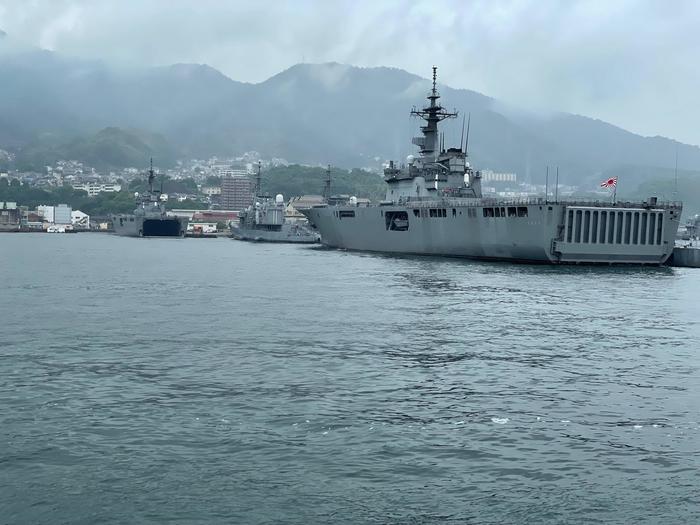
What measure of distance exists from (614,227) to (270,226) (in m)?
96.9

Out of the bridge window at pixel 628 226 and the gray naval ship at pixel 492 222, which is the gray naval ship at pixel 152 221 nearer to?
the gray naval ship at pixel 492 222

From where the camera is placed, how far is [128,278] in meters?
54.5

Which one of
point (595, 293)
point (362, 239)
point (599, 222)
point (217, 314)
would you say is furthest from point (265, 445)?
point (362, 239)

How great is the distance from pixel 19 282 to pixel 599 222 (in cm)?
4345

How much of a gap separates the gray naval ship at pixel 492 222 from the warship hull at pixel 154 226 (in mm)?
89034

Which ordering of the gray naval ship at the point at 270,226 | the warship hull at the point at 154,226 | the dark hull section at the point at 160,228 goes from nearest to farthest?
A: the gray naval ship at the point at 270,226, the dark hull section at the point at 160,228, the warship hull at the point at 154,226

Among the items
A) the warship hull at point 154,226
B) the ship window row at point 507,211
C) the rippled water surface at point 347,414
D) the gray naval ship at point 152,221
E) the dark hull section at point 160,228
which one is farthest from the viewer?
the gray naval ship at point 152,221

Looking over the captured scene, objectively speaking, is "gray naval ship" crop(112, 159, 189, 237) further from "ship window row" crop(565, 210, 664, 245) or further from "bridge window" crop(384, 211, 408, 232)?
"ship window row" crop(565, 210, 664, 245)

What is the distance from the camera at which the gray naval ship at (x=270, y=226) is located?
150 metres

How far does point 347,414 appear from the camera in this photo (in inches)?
690

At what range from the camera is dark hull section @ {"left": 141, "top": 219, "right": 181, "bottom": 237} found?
169000 mm

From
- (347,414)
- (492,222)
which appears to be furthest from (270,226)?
(347,414)

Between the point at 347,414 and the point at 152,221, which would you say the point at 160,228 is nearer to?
the point at 152,221

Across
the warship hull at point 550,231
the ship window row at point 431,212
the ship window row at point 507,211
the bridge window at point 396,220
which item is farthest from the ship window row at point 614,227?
the bridge window at point 396,220
